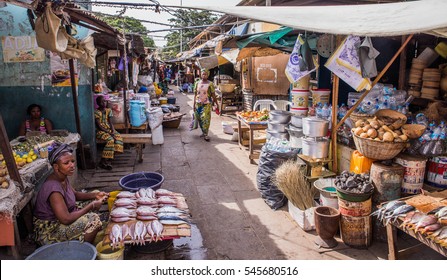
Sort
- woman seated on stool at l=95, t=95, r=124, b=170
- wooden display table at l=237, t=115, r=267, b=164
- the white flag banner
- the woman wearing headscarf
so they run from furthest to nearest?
the woman wearing headscarf < wooden display table at l=237, t=115, r=267, b=164 < woman seated on stool at l=95, t=95, r=124, b=170 < the white flag banner

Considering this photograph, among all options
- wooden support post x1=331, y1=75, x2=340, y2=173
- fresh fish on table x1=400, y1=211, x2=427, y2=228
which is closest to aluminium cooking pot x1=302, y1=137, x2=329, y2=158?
wooden support post x1=331, y1=75, x2=340, y2=173

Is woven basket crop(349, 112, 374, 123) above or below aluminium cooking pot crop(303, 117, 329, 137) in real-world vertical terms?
above

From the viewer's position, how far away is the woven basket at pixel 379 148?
4109 mm

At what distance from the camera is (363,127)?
4492 mm

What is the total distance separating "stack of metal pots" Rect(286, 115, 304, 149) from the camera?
575 cm

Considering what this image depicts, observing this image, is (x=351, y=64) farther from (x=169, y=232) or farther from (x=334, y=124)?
(x=169, y=232)

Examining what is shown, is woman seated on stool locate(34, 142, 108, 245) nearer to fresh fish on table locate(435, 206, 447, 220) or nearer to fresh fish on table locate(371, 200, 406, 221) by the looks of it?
fresh fish on table locate(371, 200, 406, 221)

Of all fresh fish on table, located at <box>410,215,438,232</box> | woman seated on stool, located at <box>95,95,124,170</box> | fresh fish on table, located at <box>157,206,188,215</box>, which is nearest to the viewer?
fresh fish on table, located at <box>410,215,438,232</box>

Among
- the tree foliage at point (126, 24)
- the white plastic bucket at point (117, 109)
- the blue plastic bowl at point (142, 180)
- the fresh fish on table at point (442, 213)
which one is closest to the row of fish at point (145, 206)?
the blue plastic bowl at point (142, 180)

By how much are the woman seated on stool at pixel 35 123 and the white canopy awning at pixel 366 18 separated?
419cm

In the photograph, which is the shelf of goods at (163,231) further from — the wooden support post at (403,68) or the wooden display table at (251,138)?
the wooden support post at (403,68)

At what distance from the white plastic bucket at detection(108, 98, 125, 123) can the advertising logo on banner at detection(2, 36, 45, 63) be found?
6.97 feet

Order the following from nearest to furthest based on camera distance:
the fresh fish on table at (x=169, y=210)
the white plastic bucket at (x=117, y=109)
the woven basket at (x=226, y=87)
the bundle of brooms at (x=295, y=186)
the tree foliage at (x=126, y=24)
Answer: the fresh fish on table at (x=169, y=210) → the bundle of brooms at (x=295, y=186) → the white plastic bucket at (x=117, y=109) → the tree foliage at (x=126, y=24) → the woven basket at (x=226, y=87)

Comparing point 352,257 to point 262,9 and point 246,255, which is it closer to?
point 246,255
